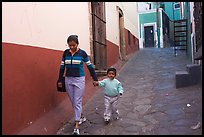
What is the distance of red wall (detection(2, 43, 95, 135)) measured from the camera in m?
4.07

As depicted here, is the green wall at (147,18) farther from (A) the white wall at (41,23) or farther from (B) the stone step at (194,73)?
(A) the white wall at (41,23)

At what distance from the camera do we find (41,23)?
5.36 meters

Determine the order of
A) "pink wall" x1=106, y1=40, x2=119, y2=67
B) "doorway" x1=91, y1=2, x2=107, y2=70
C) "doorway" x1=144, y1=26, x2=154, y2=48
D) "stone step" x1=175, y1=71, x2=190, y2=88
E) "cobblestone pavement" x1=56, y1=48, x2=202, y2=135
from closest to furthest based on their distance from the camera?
"cobblestone pavement" x1=56, y1=48, x2=202, y2=135, "stone step" x1=175, y1=71, x2=190, y2=88, "doorway" x1=91, y1=2, x2=107, y2=70, "pink wall" x1=106, y1=40, x2=119, y2=67, "doorway" x1=144, y1=26, x2=154, y2=48

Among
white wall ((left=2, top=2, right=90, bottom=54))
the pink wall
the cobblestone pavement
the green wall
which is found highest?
the green wall

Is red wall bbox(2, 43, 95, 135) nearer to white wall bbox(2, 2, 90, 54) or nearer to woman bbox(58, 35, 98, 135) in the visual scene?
white wall bbox(2, 2, 90, 54)

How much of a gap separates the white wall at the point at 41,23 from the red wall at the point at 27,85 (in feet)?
0.52

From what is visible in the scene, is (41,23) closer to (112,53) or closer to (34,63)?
(34,63)

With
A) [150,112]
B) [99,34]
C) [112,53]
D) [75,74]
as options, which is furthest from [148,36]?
[75,74]

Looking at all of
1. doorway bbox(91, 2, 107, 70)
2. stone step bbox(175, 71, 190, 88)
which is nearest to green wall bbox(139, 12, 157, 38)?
doorway bbox(91, 2, 107, 70)

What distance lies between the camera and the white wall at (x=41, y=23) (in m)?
4.32

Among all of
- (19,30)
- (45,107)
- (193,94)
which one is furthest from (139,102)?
(19,30)

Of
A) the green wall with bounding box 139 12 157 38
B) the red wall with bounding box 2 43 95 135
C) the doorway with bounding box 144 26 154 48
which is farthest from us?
the doorway with bounding box 144 26 154 48

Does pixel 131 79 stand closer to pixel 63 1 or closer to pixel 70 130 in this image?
pixel 63 1

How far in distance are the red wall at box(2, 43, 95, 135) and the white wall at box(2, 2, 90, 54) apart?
0.52ft
